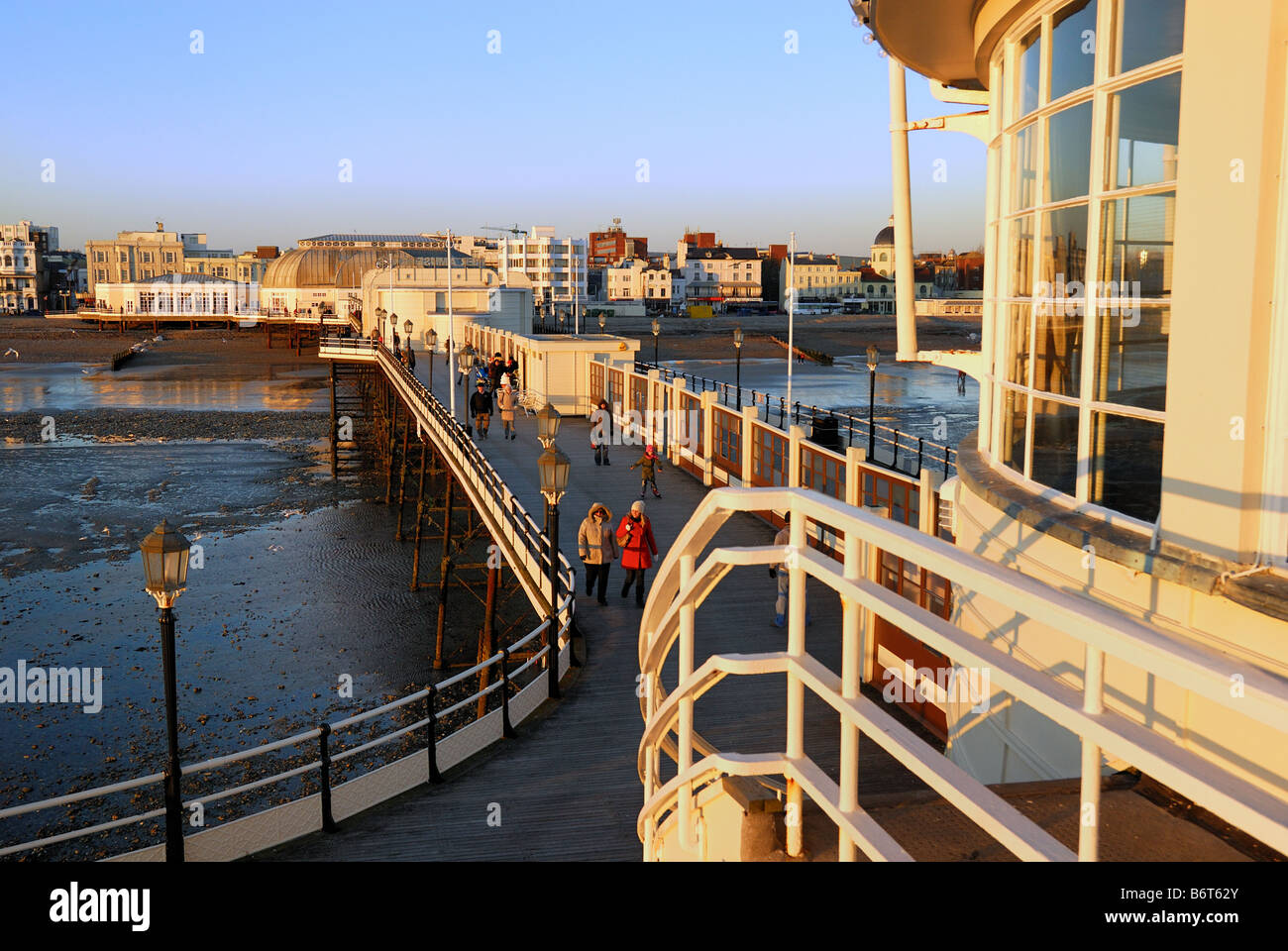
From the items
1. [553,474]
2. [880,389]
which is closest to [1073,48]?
[553,474]

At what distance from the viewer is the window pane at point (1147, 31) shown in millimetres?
3877

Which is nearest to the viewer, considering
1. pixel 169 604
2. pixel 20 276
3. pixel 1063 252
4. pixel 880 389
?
pixel 1063 252

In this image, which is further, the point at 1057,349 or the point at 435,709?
the point at 435,709

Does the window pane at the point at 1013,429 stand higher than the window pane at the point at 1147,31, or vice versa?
the window pane at the point at 1147,31

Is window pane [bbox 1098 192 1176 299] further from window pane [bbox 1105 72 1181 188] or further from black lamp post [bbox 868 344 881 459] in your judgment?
black lamp post [bbox 868 344 881 459]

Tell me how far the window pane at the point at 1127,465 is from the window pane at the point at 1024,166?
1.27 meters

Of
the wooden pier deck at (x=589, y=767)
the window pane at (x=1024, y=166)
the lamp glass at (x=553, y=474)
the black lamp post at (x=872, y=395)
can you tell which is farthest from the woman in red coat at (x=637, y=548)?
the black lamp post at (x=872, y=395)

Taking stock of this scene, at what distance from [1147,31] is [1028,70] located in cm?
116

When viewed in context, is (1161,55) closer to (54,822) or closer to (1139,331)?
(1139,331)

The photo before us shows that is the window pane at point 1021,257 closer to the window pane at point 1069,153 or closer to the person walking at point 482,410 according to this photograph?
the window pane at point 1069,153

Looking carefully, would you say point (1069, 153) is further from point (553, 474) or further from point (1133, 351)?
point (553, 474)

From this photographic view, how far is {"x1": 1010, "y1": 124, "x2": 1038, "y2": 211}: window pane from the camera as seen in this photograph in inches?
200

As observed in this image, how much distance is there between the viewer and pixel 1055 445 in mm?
4836

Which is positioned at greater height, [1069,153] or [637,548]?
[1069,153]
